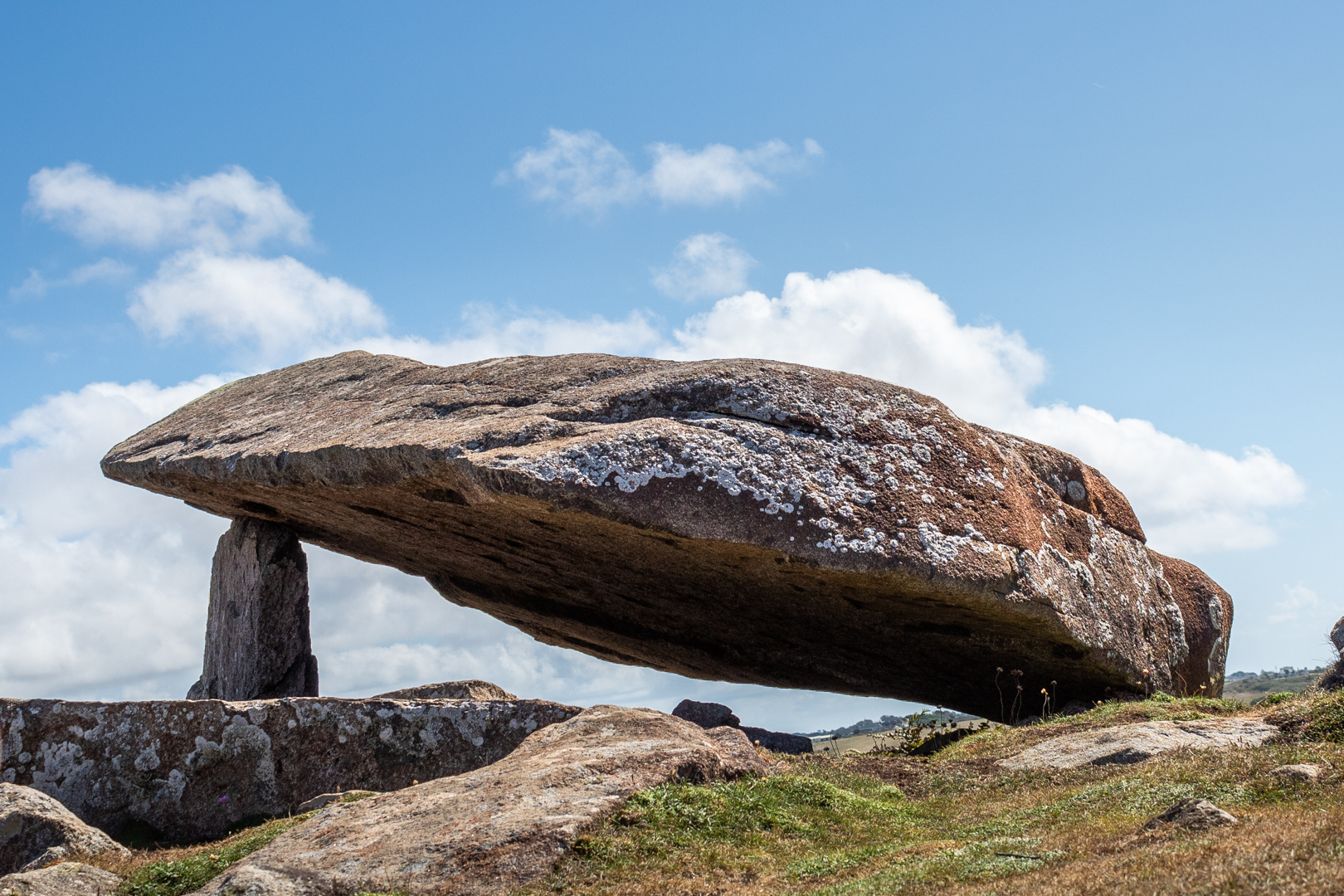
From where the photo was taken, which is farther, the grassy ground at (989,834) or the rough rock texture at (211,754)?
the rough rock texture at (211,754)

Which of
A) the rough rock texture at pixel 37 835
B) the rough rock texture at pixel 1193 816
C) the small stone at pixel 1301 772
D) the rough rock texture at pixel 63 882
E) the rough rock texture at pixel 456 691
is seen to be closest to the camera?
the rough rock texture at pixel 1193 816

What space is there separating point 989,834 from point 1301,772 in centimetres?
A: 258

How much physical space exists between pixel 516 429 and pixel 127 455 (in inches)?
358

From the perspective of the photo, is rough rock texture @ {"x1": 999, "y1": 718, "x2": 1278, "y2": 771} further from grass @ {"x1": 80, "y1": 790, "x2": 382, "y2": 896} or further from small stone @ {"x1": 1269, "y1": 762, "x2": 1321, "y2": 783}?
grass @ {"x1": 80, "y1": 790, "x2": 382, "y2": 896}

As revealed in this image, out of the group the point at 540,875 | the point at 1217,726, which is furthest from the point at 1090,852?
the point at 1217,726

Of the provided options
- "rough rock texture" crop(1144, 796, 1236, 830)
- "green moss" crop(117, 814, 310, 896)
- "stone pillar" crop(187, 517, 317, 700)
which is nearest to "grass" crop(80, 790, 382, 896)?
"green moss" crop(117, 814, 310, 896)

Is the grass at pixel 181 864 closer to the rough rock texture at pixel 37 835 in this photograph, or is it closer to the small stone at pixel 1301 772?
the rough rock texture at pixel 37 835

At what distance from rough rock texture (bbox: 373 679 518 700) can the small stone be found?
10270mm

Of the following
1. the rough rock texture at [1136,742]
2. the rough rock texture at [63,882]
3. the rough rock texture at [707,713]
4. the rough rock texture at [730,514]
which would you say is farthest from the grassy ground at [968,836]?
the rough rock texture at [707,713]

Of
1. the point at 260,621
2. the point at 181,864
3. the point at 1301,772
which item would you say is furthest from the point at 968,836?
the point at 260,621

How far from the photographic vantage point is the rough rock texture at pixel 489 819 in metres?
7.79

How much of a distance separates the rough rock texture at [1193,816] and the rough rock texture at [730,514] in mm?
5080

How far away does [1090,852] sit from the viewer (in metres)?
7.17

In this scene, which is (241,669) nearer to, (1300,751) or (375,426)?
(375,426)
